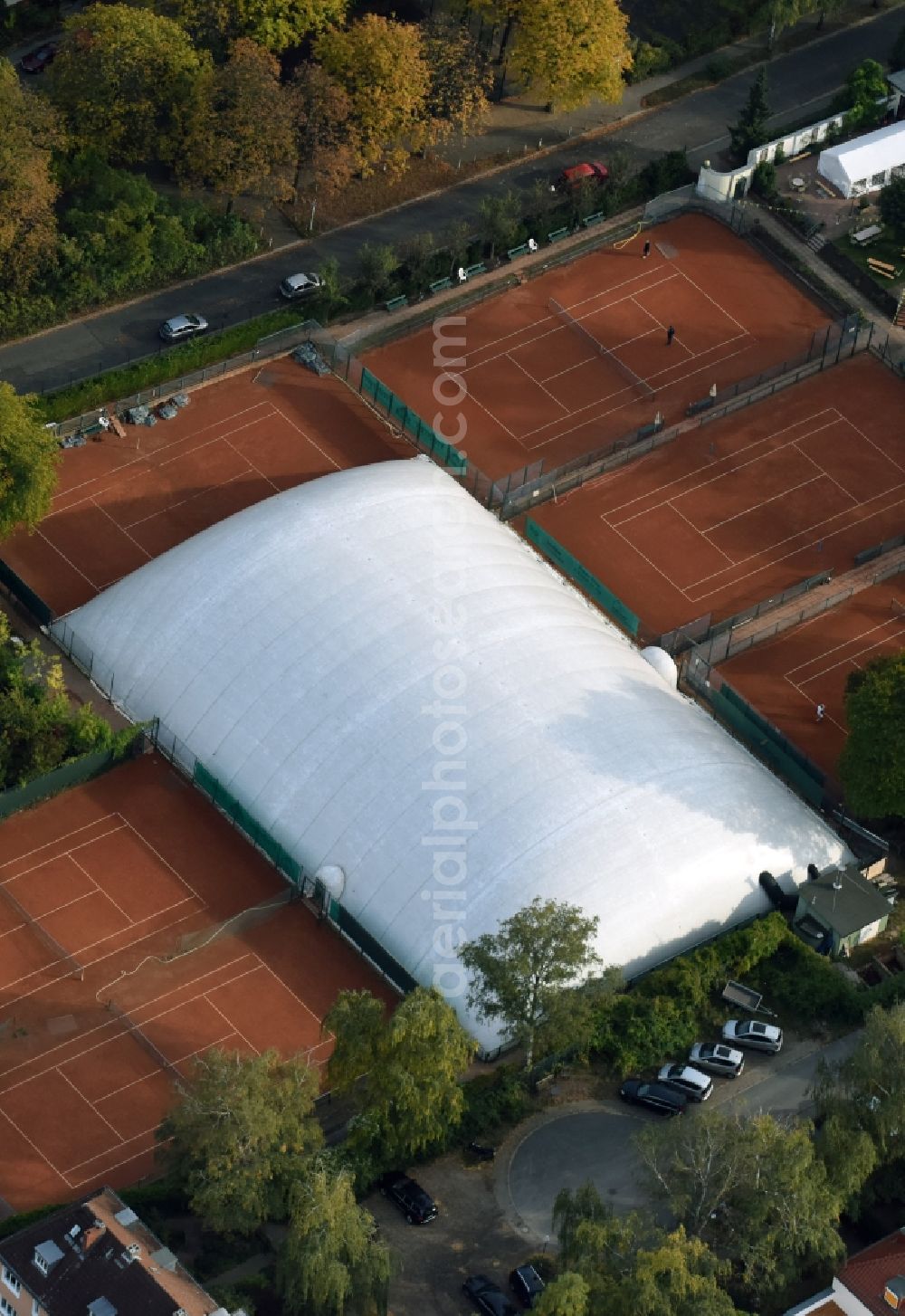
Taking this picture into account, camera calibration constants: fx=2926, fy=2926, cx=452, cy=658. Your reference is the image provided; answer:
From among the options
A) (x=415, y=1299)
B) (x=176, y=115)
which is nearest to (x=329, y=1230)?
(x=415, y=1299)

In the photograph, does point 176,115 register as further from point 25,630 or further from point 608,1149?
point 608,1149

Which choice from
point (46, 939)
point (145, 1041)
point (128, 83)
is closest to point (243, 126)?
point (128, 83)

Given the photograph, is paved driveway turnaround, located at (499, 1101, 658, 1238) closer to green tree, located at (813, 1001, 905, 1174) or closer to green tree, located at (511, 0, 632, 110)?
green tree, located at (813, 1001, 905, 1174)

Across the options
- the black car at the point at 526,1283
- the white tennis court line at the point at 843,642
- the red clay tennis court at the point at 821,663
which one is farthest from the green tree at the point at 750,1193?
the white tennis court line at the point at 843,642

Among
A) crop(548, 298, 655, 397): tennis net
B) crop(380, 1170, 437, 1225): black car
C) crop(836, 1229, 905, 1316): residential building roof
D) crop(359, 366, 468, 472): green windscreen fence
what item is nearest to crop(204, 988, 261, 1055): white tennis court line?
crop(380, 1170, 437, 1225): black car

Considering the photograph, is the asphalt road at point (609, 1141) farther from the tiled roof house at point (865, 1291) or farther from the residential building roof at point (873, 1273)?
the residential building roof at point (873, 1273)

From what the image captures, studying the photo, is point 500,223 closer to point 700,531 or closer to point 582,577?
point 700,531
